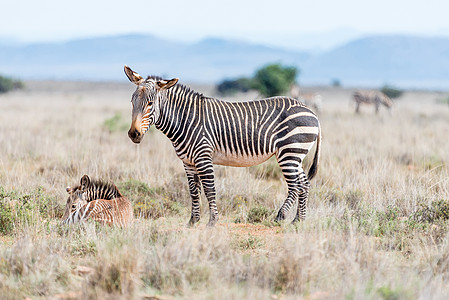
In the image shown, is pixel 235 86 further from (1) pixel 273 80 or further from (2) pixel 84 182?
(2) pixel 84 182

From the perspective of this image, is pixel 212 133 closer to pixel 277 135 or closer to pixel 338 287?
pixel 277 135

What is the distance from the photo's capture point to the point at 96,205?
22.6 feet

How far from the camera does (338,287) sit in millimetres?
4742

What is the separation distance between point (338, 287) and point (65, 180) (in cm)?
626

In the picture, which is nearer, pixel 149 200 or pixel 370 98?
pixel 149 200

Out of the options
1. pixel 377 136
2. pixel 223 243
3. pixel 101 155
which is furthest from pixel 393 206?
pixel 377 136

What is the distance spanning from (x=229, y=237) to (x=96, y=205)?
175cm

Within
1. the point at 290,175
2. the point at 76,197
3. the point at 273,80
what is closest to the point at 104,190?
the point at 76,197

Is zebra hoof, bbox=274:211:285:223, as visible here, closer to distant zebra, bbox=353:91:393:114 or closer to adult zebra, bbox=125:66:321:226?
adult zebra, bbox=125:66:321:226

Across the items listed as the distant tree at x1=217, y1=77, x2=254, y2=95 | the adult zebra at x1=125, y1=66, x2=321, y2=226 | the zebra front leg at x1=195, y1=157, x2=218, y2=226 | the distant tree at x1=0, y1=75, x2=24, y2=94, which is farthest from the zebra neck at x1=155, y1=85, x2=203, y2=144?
the distant tree at x1=217, y1=77, x2=254, y2=95

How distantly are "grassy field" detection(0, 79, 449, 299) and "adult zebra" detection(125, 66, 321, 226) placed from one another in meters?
0.60

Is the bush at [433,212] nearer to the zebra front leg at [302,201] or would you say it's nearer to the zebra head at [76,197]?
the zebra front leg at [302,201]

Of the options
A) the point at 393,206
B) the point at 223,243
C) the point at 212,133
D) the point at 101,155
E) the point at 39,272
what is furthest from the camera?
the point at 101,155

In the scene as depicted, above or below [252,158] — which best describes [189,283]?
below
